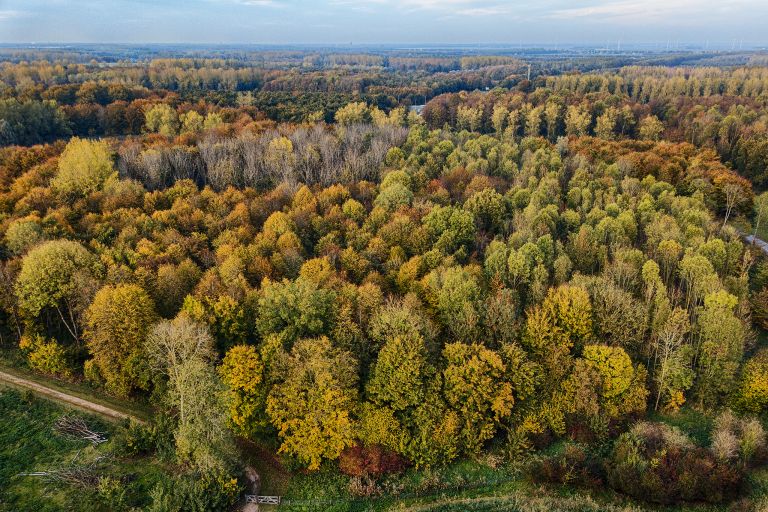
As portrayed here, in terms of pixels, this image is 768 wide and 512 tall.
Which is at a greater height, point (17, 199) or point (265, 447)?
point (17, 199)

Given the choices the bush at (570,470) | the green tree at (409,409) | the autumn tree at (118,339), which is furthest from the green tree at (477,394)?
the autumn tree at (118,339)

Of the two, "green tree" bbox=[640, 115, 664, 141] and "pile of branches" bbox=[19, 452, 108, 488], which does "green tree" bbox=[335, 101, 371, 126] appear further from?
"pile of branches" bbox=[19, 452, 108, 488]

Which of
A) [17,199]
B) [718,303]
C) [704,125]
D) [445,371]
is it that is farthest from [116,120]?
[704,125]

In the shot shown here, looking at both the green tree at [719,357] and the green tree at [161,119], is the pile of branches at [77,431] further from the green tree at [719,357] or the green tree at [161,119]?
the green tree at [161,119]

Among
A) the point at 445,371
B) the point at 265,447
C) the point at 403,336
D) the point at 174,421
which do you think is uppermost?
the point at 403,336

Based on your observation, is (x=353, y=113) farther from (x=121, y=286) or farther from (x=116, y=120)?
(x=121, y=286)

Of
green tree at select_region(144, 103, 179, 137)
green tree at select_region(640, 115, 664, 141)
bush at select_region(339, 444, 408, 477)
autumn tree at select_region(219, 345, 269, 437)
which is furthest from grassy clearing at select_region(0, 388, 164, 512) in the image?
green tree at select_region(640, 115, 664, 141)

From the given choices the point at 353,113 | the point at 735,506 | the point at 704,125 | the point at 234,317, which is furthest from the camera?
the point at 353,113
